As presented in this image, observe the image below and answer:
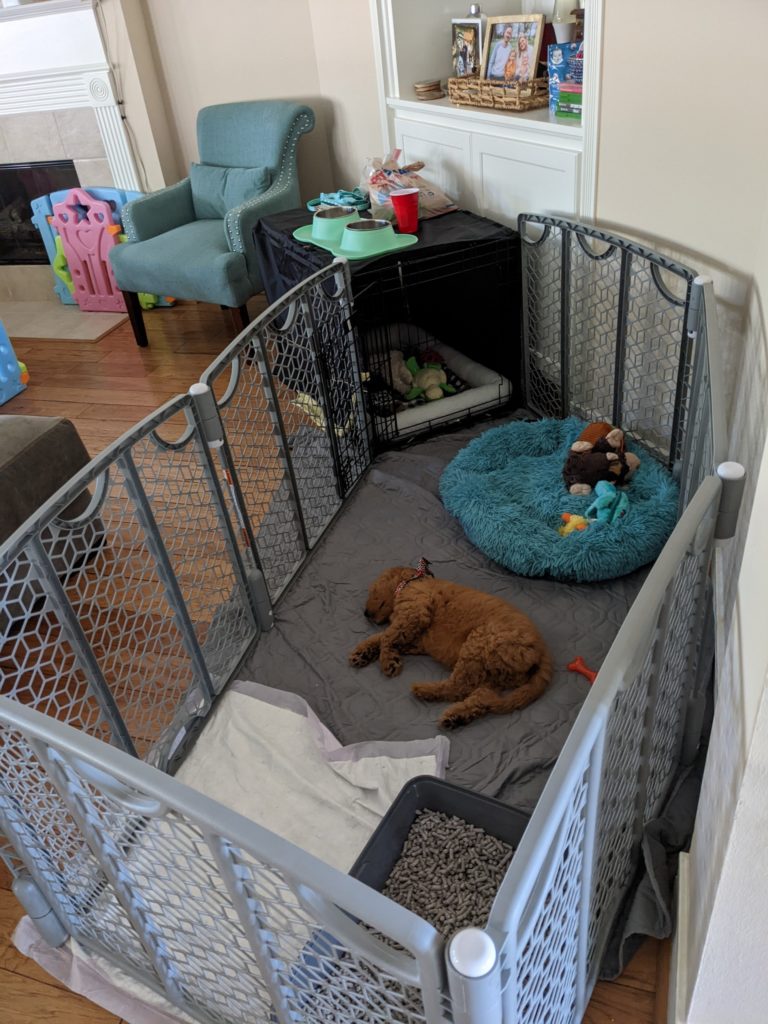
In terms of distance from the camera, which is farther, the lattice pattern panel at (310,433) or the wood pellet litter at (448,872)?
the lattice pattern panel at (310,433)

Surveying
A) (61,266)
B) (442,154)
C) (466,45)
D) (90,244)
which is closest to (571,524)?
(442,154)

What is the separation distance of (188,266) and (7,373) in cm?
89

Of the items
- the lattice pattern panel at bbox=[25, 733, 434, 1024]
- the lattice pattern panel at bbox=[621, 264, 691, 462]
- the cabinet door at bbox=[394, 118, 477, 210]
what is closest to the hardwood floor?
the lattice pattern panel at bbox=[25, 733, 434, 1024]

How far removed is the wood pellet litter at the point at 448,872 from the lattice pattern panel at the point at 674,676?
280mm

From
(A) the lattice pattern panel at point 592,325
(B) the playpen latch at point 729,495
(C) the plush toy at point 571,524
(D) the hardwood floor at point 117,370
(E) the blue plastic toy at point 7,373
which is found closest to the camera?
(B) the playpen latch at point 729,495

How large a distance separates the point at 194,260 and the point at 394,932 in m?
2.92

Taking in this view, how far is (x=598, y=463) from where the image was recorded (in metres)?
2.06

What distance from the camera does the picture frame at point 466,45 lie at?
106 inches

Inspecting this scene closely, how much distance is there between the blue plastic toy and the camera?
330cm

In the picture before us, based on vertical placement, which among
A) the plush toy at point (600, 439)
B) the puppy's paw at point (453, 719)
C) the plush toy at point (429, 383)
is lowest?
the puppy's paw at point (453, 719)

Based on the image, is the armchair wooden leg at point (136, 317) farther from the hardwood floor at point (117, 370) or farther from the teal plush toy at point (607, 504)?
the teal plush toy at point (607, 504)

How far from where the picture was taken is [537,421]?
247 cm

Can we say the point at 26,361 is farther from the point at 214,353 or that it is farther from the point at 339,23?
the point at 339,23

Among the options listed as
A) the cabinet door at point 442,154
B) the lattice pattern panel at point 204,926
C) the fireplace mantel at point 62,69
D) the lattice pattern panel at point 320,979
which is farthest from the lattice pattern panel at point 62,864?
the fireplace mantel at point 62,69
